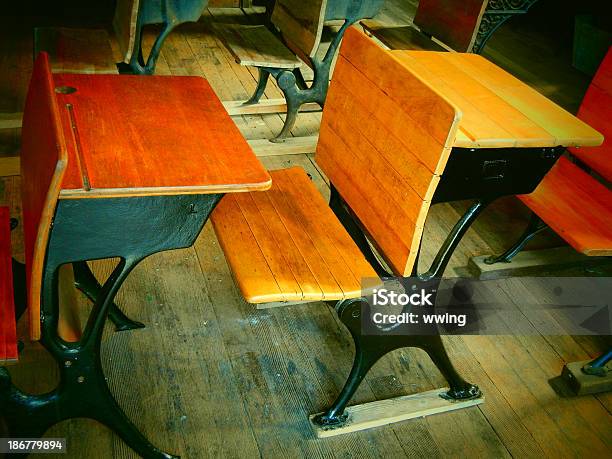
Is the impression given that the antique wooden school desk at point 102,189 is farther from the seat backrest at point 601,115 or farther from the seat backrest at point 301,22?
the seat backrest at point 601,115

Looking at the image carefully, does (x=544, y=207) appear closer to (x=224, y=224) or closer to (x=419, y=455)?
(x=419, y=455)

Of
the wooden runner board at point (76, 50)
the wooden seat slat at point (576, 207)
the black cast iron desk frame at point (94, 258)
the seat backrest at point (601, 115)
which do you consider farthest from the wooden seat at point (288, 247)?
the seat backrest at point (601, 115)

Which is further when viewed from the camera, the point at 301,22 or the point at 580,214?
the point at 301,22

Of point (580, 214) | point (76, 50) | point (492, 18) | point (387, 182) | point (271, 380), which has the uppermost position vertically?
point (492, 18)

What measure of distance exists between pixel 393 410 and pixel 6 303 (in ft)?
3.74

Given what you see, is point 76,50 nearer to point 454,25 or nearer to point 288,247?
point 288,247

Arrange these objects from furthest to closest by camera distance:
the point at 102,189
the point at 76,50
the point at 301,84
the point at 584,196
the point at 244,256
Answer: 1. the point at 301,84
2. the point at 76,50
3. the point at 584,196
4. the point at 244,256
5. the point at 102,189

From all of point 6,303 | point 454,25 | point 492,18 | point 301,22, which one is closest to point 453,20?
point 454,25

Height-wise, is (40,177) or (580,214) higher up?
(40,177)

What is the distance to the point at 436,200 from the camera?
1.72 m

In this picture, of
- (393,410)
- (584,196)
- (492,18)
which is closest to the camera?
(393,410)

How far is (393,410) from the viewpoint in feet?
6.24

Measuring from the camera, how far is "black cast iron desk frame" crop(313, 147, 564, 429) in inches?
66.3

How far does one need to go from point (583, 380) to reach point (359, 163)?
3.55 ft
